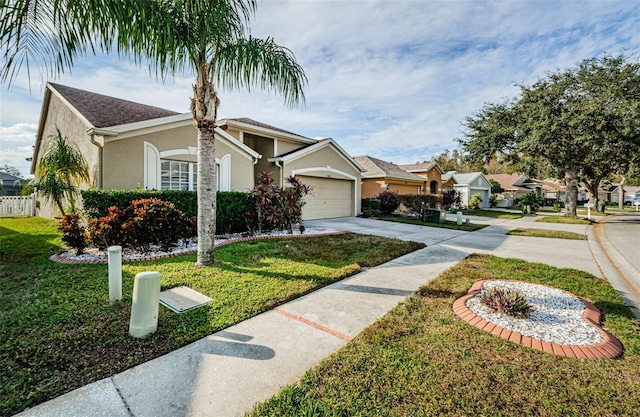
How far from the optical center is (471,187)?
31.8 m

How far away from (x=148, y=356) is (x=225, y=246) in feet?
16.5

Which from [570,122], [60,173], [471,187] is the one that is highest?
[570,122]

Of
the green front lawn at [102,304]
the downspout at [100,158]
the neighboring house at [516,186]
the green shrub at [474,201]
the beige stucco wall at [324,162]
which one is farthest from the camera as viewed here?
the neighboring house at [516,186]

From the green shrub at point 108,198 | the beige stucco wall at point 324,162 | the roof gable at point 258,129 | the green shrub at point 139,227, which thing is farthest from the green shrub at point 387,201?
the green shrub at point 139,227

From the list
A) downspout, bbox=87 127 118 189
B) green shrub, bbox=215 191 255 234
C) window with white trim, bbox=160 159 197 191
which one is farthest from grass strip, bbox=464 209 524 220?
downspout, bbox=87 127 118 189

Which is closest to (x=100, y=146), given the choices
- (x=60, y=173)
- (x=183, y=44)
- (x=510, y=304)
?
(x=60, y=173)

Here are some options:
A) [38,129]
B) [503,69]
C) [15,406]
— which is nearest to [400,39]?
[503,69]

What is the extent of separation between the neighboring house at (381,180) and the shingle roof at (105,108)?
1443 centimetres

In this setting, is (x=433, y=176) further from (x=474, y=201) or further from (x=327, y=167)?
(x=327, y=167)

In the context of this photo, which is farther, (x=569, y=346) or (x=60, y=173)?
(x=60, y=173)

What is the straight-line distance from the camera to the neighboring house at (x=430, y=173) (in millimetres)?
27831

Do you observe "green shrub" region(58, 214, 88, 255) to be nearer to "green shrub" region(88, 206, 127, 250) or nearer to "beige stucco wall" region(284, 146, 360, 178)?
"green shrub" region(88, 206, 127, 250)

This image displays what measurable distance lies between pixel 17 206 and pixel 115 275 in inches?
715

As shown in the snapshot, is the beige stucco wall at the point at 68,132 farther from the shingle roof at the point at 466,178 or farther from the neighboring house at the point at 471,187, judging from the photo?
the shingle roof at the point at 466,178
